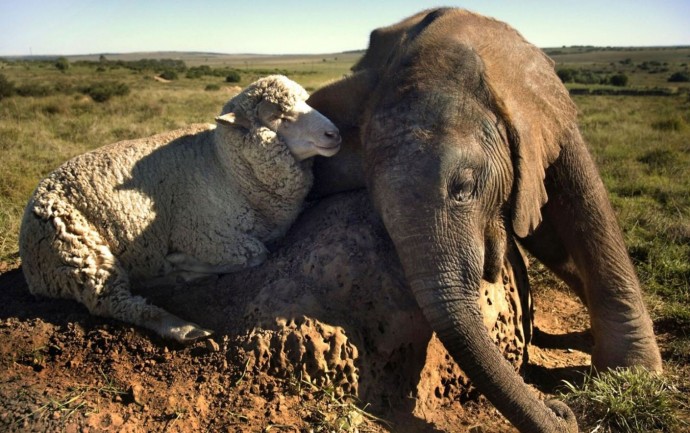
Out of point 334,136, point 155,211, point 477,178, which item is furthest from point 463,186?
point 155,211

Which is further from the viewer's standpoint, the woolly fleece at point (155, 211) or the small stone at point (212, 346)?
the woolly fleece at point (155, 211)

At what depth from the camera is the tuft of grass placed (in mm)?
3121

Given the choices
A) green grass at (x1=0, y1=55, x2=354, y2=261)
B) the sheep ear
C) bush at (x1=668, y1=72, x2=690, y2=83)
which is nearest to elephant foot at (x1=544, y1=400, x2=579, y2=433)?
the sheep ear

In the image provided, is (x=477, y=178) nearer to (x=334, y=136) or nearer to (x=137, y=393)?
(x=334, y=136)

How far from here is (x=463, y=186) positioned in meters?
2.86

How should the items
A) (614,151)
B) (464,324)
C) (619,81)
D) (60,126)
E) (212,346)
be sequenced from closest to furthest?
(464,324) → (212,346) → (614,151) → (60,126) → (619,81)

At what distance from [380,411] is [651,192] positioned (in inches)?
316

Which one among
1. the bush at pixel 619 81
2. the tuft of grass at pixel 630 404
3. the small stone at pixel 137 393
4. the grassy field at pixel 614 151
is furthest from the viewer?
the bush at pixel 619 81

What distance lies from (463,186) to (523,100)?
27.9 inches

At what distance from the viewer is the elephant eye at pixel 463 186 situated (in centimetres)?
283

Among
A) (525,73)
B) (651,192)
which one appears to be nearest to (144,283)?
(525,73)

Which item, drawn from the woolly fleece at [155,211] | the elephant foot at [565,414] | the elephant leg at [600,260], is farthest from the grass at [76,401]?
the elephant leg at [600,260]

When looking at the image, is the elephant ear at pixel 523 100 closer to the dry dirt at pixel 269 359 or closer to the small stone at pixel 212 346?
the dry dirt at pixel 269 359

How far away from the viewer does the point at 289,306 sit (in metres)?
3.34
